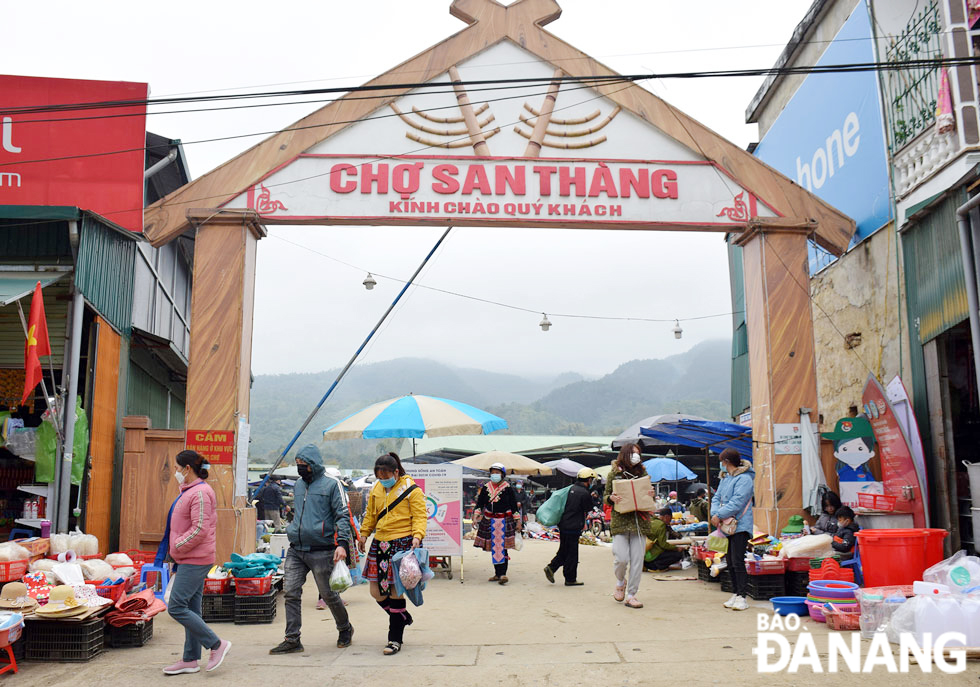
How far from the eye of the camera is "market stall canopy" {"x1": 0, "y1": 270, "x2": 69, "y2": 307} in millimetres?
9422

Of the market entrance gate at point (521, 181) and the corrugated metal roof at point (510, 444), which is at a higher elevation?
the market entrance gate at point (521, 181)

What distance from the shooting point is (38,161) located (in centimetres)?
1092

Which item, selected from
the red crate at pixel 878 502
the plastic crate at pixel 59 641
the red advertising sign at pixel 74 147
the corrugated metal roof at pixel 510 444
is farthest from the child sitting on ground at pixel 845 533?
the corrugated metal roof at pixel 510 444

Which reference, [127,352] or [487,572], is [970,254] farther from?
[127,352]

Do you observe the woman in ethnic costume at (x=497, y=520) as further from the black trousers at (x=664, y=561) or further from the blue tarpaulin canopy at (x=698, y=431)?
the blue tarpaulin canopy at (x=698, y=431)

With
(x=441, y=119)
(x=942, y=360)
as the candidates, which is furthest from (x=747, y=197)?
(x=441, y=119)

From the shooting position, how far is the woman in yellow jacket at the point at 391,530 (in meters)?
6.75

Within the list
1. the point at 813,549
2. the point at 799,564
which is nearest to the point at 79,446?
the point at 799,564

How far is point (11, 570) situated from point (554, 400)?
112 metres

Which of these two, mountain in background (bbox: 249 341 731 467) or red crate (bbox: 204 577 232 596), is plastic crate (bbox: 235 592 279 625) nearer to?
red crate (bbox: 204 577 232 596)

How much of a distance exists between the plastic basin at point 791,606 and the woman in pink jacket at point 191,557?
520cm

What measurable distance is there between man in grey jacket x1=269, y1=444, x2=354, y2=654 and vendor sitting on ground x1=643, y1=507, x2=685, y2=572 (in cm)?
661

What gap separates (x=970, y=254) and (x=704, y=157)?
410cm

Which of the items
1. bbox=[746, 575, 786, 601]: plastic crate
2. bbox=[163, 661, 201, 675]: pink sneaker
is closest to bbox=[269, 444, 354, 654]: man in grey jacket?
bbox=[163, 661, 201, 675]: pink sneaker
